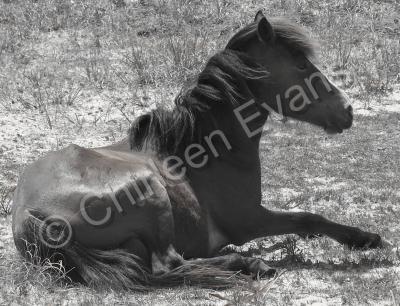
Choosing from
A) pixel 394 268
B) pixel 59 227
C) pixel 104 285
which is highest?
pixel 59 227

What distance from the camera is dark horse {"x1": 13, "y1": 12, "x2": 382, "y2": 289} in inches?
204

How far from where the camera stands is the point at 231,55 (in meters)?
5.83

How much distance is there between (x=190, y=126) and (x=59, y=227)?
131 centimetres

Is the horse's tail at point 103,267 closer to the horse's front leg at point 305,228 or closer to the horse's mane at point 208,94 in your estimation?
the horse's front leg at point 305,228

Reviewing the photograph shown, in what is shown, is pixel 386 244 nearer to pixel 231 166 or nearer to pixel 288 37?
pixel 231 166

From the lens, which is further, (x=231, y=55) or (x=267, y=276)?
(x=231, y=55)

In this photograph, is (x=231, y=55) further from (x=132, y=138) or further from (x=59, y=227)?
(x=59, y=227)

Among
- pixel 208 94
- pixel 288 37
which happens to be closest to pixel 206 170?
pixel 208 94

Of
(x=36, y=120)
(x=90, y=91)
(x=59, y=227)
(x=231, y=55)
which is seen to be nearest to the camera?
(x=59, y=227)

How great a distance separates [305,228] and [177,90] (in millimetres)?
4416

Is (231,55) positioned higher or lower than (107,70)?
higher

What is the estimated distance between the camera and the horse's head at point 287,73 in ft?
19.2

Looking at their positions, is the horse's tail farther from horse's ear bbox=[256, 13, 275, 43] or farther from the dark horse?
horse's ear bbox=[256, 13, 275, 43]

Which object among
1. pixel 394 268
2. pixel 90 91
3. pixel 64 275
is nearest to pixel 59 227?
pixel 64 275
